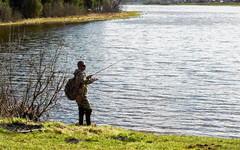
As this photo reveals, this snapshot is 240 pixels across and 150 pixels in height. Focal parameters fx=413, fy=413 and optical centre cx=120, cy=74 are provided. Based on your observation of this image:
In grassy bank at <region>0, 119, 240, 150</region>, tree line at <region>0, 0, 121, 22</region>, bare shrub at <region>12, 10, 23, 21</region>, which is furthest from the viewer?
bare shrub at <region>12, 10, 23, 21</region>

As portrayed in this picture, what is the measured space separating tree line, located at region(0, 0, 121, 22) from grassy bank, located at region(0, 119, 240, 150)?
6520 cm

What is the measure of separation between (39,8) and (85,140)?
258ft

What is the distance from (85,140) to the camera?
1183 cm

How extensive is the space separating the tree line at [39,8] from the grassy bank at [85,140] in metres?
65.2

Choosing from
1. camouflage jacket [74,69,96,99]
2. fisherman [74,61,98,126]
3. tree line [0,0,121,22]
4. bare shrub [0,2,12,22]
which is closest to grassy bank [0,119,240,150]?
fisherman [74,61,98,126]

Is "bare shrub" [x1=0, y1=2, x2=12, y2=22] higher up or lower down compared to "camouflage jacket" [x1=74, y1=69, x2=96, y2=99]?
higher up

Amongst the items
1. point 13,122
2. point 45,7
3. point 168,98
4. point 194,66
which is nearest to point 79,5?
point 45,7

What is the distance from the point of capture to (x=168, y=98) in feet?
72.2

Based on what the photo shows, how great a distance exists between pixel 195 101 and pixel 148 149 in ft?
36.3

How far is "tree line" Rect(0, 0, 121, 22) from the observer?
248 ft

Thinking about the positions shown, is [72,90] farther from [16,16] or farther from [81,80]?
[16,16]

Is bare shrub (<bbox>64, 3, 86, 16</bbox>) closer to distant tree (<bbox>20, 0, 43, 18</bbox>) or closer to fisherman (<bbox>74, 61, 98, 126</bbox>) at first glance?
distant tree (<bbox>20, 0, 43, 18</bbox>)

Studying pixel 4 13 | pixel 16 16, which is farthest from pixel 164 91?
pixel 16 16

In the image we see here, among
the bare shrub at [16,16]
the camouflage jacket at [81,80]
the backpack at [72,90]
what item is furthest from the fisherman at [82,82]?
the bare shrub at [16,16]
